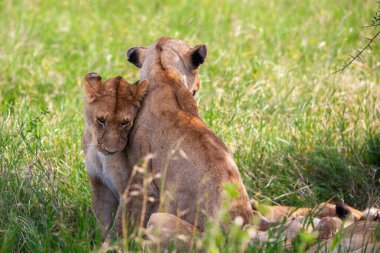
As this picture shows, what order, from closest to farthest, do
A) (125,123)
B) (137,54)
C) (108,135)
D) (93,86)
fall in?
(108,135) → (125,123) → (93,86) → (137,54)

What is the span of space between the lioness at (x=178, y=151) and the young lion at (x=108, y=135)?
0.08m

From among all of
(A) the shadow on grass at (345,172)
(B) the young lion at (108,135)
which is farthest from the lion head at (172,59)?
(A) the shadow on grass at (345,172)

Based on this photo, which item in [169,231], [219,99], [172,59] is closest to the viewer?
[169,231]

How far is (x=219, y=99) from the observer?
7.23 meters

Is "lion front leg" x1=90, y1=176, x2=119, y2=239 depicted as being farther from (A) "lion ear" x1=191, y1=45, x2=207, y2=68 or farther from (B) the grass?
(A) "lion ear" x1=191, y1=45, x2=207, y2=68

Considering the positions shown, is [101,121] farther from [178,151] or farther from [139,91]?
[178,151]

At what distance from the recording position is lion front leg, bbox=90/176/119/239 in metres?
5.20

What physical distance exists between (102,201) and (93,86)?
716mm

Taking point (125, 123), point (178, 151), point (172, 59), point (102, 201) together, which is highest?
point (172, 59)

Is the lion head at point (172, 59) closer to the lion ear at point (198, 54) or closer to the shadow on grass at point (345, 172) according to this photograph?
the lion ear at point (198, 54)

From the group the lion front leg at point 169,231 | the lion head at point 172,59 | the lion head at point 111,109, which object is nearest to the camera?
the lion front leg at point 169,231

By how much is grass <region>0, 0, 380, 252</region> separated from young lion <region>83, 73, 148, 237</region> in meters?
0.19

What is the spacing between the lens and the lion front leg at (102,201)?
17.1 feet

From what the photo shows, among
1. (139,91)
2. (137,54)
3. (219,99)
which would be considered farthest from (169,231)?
(219,99)
